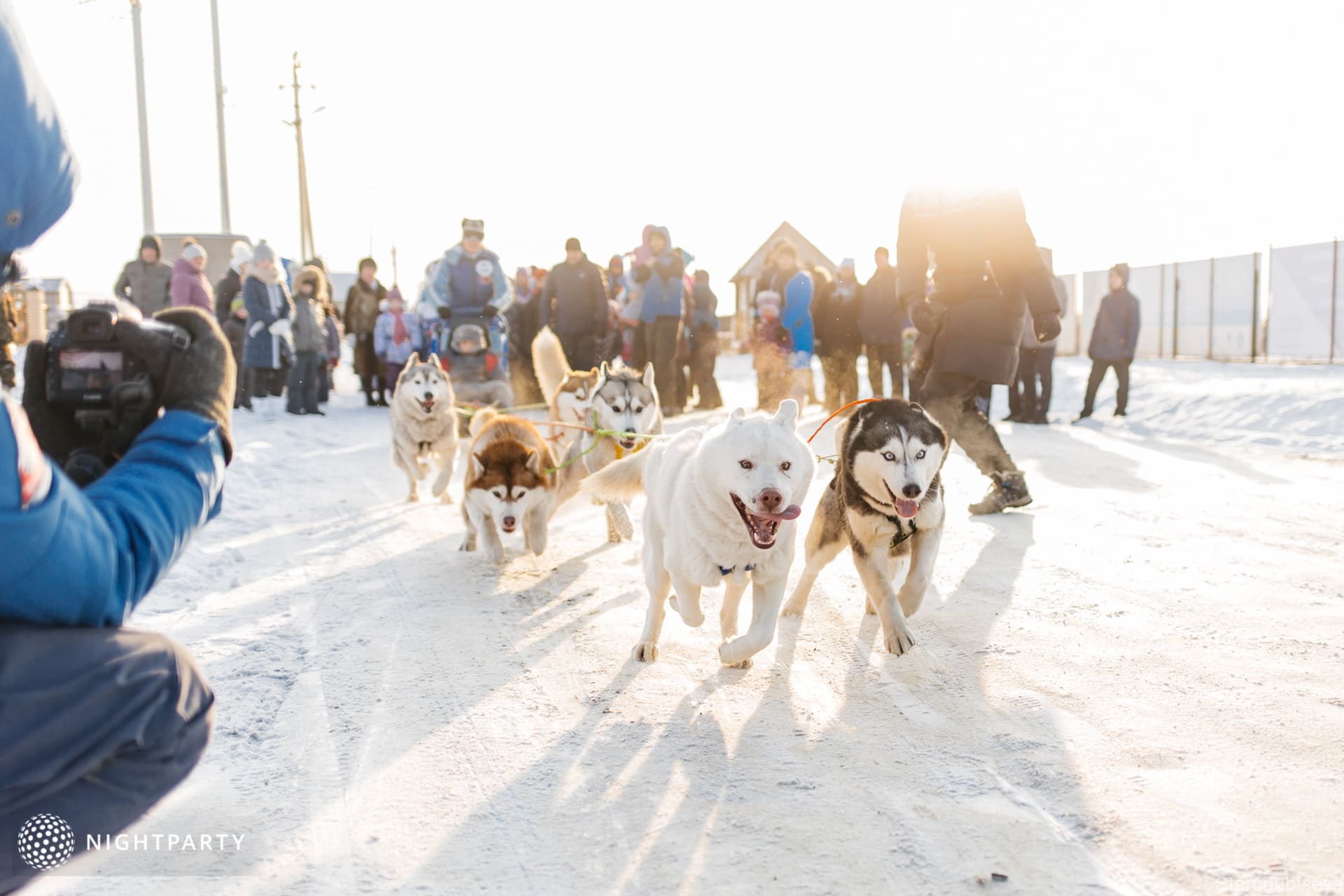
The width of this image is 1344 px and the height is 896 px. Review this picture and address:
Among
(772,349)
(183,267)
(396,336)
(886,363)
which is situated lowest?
(886,363)

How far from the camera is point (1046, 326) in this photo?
4.71 m

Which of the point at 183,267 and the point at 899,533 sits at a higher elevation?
the point at 183,267

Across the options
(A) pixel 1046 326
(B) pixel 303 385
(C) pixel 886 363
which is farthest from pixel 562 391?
(B) pixel 303 385

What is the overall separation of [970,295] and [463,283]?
522cm

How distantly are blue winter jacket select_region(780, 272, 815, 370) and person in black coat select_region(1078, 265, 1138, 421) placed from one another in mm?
3084

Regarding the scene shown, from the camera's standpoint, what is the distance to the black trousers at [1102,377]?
34.4ft

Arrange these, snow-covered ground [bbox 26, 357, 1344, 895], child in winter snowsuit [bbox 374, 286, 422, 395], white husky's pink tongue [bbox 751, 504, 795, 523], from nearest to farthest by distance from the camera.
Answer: snow-covered ground [bbox 26, 357, 1344, 895], white husky's pink tongue [bbox 751, 504, 795, 523], child in winter snowsuit [bbox 374, 286, 422, 395]

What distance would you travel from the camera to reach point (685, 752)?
7.75 ft

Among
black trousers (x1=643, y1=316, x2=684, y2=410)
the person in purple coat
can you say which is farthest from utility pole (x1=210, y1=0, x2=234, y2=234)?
black trousers (x1=643, y1=316, x2=684, y2=410)

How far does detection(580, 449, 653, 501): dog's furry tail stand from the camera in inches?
152

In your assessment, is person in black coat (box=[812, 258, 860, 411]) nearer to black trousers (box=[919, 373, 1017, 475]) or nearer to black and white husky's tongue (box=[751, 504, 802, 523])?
black trousers (box=[919, 373, 1017, 475])

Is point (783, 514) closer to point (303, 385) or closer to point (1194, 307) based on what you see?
point (303, 385)

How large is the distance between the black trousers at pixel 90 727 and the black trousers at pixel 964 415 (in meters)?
4.32

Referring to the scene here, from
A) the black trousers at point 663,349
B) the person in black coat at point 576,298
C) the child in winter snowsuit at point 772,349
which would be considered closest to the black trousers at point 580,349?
the person in black coat at point 576,298
